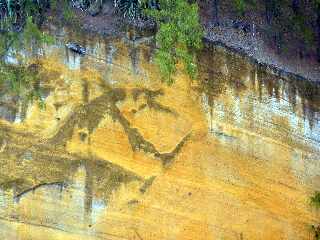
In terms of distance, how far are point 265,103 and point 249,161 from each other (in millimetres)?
1169

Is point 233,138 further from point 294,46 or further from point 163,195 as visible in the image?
point 294,46

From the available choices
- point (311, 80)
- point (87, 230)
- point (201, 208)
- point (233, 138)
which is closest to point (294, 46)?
point (311, 80)

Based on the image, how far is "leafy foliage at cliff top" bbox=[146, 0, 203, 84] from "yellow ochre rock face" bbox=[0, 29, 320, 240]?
29cm

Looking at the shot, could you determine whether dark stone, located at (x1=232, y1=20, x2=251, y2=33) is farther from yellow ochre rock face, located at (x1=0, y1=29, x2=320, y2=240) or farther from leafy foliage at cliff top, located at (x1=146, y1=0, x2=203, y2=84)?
leafy foliage at cliff top, located at (x1=146, y1=0, x2=203, y2=84)

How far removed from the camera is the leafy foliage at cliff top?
43.9 ft

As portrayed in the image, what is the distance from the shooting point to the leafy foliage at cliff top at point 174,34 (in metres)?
13.4

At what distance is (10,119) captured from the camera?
1280 centimetres

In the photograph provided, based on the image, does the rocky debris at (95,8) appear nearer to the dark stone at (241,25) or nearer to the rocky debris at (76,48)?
the rocky debris at (76,48)

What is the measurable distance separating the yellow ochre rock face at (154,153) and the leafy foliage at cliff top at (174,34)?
11.3 inches

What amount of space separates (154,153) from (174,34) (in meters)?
2.07

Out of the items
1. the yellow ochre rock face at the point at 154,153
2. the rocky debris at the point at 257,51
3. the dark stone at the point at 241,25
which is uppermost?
the dark stone at the point at 241,25

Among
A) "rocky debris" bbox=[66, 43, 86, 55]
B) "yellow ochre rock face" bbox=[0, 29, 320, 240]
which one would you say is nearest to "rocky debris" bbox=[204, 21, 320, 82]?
"yellow ochre rock face" bbox=[0, 29, 320, 240]

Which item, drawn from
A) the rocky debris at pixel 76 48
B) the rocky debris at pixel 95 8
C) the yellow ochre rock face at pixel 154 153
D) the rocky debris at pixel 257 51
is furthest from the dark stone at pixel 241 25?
the rocky debris at pixel 76 48

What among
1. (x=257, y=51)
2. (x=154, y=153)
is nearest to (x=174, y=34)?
(x=154, y=153)
